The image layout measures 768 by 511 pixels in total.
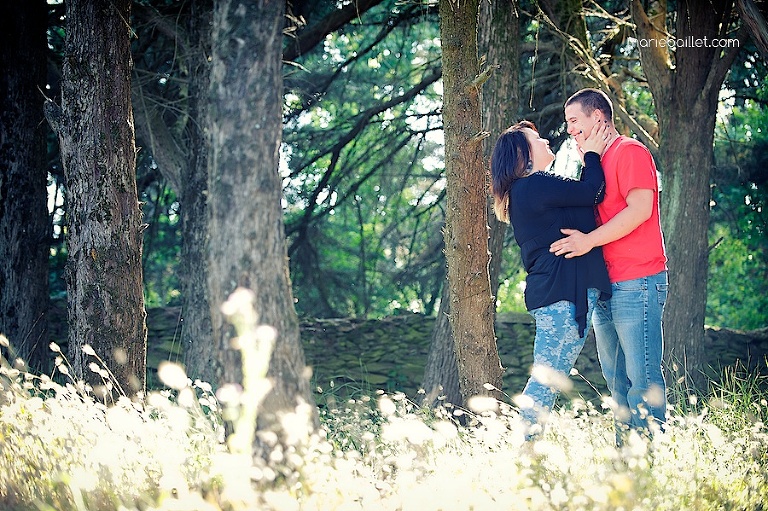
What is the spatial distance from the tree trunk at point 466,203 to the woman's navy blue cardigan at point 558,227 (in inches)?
30.1

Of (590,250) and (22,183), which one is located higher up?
(22,183)

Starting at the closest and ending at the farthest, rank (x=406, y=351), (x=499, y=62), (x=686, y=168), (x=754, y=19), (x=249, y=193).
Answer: (x=249, y=193)
(x=754, y=19)
(x=499, y=62)
(x=686, y=168)
(x=406, y=351)

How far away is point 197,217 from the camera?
7250 mm

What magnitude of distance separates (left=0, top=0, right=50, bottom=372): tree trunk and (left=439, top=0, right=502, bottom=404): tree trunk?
165 inches

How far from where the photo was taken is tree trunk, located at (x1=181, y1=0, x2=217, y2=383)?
6895mm

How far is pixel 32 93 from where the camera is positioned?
743cm

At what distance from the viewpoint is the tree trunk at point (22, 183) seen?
23.9 feet

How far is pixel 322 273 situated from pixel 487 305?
6280mm

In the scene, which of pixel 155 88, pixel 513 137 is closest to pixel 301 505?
pixel 513 137

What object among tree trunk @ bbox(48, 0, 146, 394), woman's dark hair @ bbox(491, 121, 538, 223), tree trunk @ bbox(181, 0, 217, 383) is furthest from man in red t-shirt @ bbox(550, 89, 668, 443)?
tree trunk @ bbox(181, 0, 217, 383)

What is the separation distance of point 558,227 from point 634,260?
372 mm

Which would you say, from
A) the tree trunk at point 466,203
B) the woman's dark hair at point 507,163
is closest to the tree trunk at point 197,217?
the tree trunk at point 466,203

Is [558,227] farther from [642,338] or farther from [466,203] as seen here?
[466,203]

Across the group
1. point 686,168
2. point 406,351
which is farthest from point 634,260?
point 406,351
